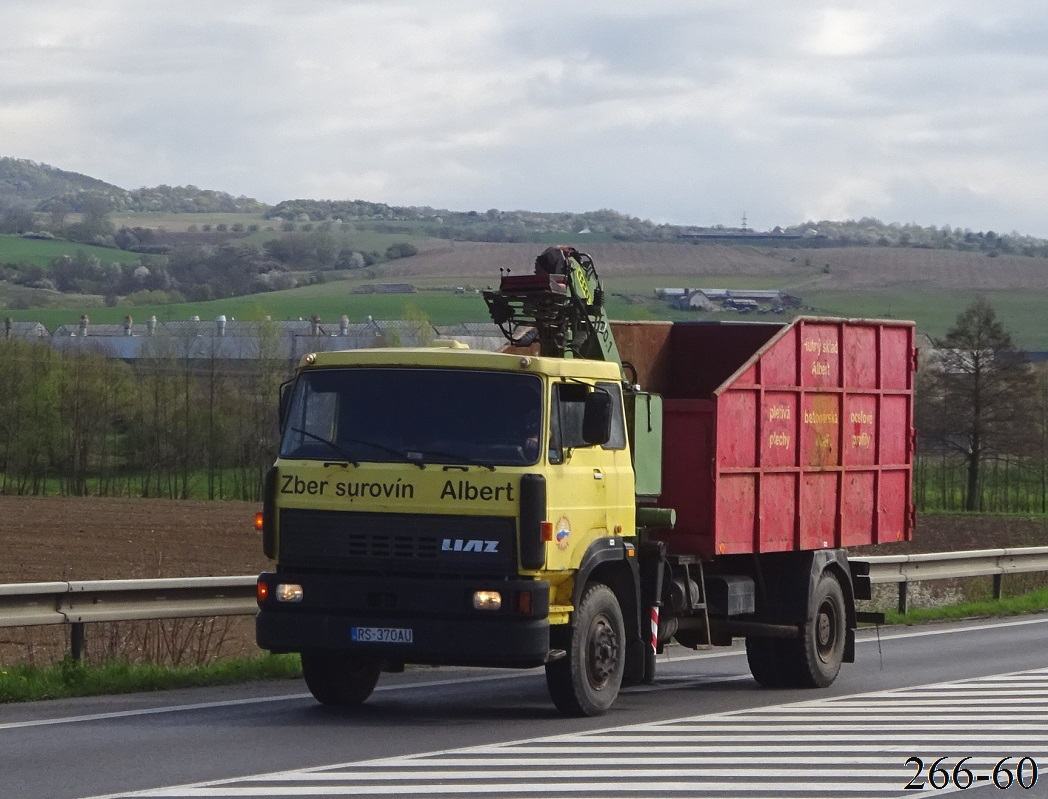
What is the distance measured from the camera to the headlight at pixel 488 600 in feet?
35.4

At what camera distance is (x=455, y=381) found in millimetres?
11195

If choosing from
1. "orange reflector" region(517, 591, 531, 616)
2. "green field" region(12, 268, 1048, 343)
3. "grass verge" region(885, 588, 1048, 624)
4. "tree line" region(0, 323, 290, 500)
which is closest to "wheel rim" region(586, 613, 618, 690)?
"orange reflector" region(517, 591, 531, 616)

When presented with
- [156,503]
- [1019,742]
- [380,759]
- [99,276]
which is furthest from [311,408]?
[99,276]

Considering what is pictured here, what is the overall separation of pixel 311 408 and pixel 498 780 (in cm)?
351

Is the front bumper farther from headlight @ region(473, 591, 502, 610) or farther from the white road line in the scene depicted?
the white road line

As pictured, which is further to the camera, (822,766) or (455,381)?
(455,381)

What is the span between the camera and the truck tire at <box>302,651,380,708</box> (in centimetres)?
1179

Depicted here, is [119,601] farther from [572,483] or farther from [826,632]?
[826,632]

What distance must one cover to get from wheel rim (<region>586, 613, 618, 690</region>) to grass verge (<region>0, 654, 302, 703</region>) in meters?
3.26

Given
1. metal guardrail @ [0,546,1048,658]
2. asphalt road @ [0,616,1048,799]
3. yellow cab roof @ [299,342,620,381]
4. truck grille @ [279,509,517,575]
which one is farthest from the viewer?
metal guardrail @ [0,546,1048,658]

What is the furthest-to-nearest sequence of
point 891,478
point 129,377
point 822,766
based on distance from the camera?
point 129,377
point 891,478
point 822,766

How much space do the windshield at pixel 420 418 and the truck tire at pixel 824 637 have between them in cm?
414

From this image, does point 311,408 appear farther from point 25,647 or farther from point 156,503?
point 156,503

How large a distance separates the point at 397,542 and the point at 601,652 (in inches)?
65.1
